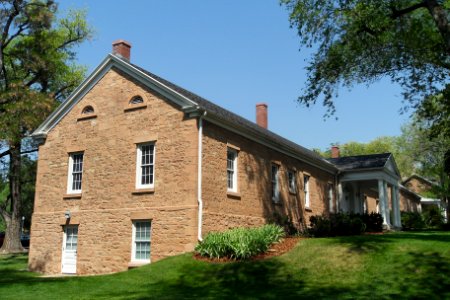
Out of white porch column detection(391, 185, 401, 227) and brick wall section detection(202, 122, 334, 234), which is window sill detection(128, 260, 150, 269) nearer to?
brick wall section detection(202, 122, 334, 234)

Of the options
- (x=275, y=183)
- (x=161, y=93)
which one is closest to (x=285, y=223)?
(x=275, y=183)

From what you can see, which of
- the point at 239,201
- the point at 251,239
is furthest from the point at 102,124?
the point at 251,239

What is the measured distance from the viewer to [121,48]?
840 inches

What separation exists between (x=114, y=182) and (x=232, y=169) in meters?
4.94

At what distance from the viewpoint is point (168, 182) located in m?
17.4

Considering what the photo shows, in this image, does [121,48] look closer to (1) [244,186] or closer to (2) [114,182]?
(2) [114,182]

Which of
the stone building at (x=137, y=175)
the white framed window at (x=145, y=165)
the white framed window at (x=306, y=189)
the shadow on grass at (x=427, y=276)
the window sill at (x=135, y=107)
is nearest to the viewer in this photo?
the shadow on grass at (x=427, y=276)

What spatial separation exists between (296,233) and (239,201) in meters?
4.95

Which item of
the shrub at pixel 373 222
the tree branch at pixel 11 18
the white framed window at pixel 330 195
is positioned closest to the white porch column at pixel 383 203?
the shrub at pixel 373 222

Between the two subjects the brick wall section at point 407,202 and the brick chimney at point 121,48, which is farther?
the brick wall section at point 407,202

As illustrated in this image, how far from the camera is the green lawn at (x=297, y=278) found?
11664 millimetres

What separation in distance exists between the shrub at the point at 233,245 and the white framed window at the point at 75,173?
7196 millimetres

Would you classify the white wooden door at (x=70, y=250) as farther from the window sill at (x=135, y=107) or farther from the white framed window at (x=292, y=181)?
the white framed window at (x=292, y=181)

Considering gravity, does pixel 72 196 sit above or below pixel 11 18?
below
